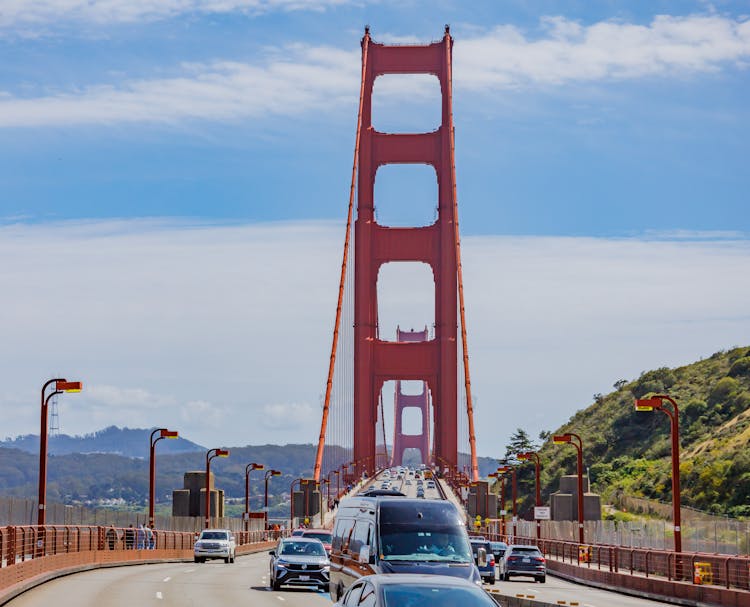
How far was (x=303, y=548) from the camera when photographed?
34.7 m

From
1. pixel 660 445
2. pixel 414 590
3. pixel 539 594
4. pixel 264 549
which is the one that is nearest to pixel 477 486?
pixel 264 549

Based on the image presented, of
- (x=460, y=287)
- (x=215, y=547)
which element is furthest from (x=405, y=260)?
(x=215, y=547)

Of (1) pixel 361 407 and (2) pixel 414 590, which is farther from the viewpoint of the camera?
(1) pixel 361 407

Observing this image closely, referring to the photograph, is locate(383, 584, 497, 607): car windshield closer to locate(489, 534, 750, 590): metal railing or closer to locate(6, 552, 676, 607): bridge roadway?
locate(6, 552, 676, 607): bridge roadway

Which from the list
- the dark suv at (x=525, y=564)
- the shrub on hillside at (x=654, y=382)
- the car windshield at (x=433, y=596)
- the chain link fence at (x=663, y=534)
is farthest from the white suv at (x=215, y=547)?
the shrub on hillside at (x=654, y=382)

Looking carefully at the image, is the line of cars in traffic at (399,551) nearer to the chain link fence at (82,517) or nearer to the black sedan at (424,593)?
the black sedan at (424,593)

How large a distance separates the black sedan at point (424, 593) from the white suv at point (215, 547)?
1638 inches

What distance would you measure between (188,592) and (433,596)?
63.3 ft

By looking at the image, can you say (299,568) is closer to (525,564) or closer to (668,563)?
(668,563)

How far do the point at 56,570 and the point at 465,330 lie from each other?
2785 inches

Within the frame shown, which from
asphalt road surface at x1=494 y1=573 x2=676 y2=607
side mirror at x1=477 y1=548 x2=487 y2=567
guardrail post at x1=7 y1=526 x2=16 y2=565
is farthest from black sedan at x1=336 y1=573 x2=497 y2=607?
guardrail post at x1=7 y1=526 x2=16 y2=565

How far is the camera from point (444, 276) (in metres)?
102

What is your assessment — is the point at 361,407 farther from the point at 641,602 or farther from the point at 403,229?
the point at 641,602

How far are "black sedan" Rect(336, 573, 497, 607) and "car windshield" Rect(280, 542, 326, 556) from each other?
69.6 ft
